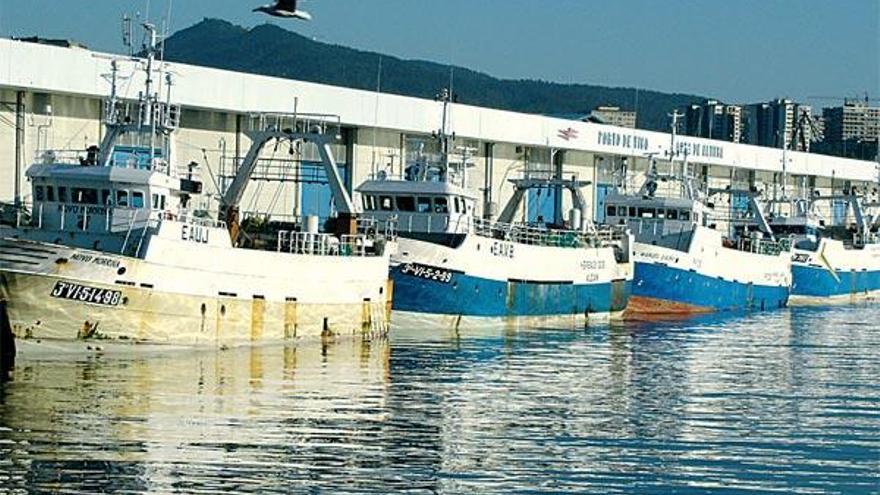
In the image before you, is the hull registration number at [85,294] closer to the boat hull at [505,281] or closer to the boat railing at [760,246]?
the boat hull at [505,281]

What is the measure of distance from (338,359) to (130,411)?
1129 cm

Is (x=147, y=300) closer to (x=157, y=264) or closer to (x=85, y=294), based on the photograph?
(x=157, y=264)

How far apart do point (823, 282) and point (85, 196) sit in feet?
156

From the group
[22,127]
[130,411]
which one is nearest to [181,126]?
[22,127]

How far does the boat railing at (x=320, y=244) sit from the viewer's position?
41.9m

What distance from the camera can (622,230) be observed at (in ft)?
204

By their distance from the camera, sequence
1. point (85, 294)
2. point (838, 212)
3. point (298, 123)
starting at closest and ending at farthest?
point (85, 294) < point (298, 123) < point (838, 212)

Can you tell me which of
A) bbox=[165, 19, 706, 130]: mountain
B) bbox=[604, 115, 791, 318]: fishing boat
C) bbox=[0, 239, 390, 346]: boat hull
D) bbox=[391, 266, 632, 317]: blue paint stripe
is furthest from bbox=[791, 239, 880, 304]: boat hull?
bbox=[165, 19, 706, 130]: mountain

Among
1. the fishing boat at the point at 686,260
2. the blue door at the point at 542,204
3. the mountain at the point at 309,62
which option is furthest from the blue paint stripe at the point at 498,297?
the mountain at the point at 309,62

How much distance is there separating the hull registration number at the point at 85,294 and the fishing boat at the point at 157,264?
20mm

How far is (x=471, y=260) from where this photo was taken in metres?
49.4

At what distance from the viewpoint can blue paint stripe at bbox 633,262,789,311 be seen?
206 feet

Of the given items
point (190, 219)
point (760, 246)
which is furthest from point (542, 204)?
point (190, 219)

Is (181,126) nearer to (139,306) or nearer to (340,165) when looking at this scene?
(340,165)
